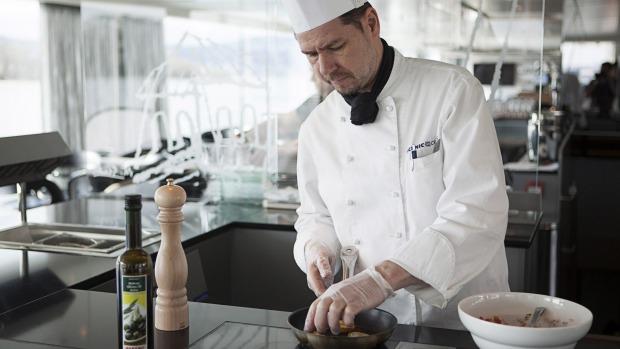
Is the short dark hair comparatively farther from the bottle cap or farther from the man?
the bottle cap

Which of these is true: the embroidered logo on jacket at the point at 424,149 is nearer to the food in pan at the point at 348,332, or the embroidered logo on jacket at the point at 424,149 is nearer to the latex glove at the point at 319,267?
the latex glove at the point at 319,267

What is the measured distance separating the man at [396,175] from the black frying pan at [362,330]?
32mm

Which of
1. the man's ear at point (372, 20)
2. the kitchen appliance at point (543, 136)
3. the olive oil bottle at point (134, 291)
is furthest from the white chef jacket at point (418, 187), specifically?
the kitchen appliance at point (543, 136)

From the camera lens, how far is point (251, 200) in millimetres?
3404

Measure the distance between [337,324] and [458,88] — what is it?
2.21ft

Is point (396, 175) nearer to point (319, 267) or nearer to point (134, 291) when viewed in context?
point (319, 267)

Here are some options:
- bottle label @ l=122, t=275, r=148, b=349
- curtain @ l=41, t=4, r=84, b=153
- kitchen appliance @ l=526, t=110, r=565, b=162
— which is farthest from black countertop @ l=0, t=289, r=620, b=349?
curtain @ l=41, t=4, r=84, b=153

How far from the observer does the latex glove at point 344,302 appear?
1.35 metres

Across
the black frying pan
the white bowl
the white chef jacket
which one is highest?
the white chef jacket

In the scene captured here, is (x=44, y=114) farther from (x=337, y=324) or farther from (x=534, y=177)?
(x=337, y=324)

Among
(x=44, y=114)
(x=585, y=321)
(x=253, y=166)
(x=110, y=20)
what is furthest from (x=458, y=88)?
(x=44, y=114)

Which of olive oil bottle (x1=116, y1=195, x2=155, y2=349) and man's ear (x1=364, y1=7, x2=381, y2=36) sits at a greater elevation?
man's ear (x1=364, y1=7, x2=381, y2=36)

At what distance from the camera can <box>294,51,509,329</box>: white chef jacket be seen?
162cm

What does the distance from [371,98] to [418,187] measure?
0.79 feet
